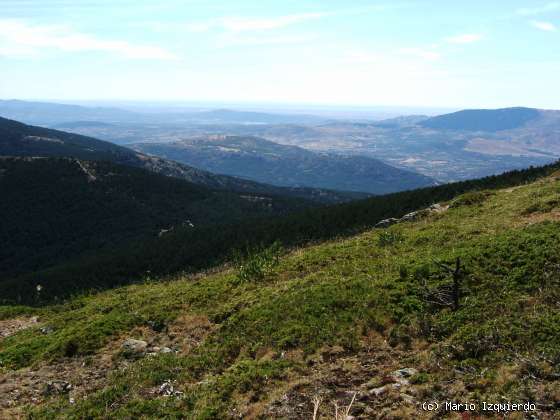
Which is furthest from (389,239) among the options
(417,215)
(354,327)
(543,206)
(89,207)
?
(89,207)

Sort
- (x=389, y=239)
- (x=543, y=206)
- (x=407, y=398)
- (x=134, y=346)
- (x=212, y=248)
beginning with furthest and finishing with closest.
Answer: (x=212, y=248) → (x=389, y=239) → (x=543, y=206) → (x=134, y=346) → (x=407, y=398)

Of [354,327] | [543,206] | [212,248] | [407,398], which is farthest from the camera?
[212,248]

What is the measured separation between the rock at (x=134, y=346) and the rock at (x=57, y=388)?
10.3 feet

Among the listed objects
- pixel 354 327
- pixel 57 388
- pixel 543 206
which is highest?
pixel 543 206

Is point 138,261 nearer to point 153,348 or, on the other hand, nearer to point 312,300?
point 153,348

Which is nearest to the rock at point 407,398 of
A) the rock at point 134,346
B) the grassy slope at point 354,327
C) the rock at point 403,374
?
the grassy slope at point 354,327

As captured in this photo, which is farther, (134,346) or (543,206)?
(543,206)

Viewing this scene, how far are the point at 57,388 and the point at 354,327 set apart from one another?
1349 cm

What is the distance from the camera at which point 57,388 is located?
62.0ft

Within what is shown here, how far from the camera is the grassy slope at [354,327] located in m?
13.5

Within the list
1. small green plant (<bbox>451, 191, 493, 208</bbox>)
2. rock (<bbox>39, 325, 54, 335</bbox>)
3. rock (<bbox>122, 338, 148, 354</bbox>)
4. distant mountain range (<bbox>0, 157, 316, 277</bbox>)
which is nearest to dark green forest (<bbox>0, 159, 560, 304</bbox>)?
small green plant (<bbox>451, 191, 493, 208</bbox>)

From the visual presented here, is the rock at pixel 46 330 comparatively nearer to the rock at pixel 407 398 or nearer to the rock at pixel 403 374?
the rock at pixel 403 374

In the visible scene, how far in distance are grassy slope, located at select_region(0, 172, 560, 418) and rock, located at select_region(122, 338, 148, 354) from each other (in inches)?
27.2

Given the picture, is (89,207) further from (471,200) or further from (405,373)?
(405,373)
